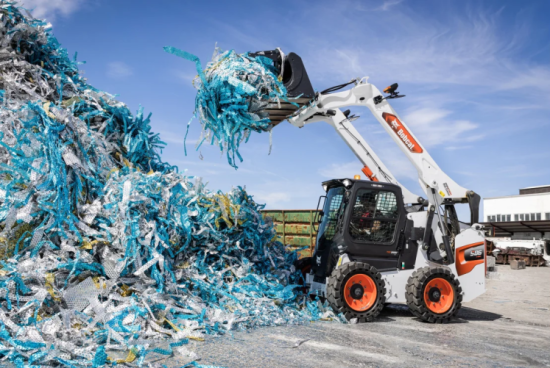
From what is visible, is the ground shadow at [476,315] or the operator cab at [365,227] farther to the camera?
the ground shadow at [476,315]

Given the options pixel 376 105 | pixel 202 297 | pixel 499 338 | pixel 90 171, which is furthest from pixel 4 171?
pixel 499 338

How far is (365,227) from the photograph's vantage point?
7.32 m

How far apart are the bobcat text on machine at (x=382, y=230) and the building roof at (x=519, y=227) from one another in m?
18.2

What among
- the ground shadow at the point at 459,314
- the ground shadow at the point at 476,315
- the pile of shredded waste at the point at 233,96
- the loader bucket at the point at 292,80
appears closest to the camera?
the pile of shredded waste at the point at 233,96

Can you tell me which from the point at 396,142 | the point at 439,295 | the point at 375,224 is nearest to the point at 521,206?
the point at 396,142

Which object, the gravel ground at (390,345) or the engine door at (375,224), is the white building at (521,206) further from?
the engine door at (375,224)

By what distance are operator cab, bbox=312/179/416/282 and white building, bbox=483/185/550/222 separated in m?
26.4

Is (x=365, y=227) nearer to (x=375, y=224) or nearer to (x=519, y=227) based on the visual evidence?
(x=375, y=224)

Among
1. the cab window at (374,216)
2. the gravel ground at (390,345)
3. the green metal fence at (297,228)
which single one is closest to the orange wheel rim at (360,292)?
the gravel ground at (390,345)

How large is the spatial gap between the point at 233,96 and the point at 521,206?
99.7 ft

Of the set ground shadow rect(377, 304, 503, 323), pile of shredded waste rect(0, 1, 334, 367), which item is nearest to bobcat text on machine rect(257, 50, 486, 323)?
ground shadow rect(377, 304, 503, 323)

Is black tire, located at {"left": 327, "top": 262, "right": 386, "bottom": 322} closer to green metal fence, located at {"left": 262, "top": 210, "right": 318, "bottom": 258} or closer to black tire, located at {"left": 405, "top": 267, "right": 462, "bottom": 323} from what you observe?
black tire, located at {"left": 405, "top": 267, "right": 462, "bottom": 323}

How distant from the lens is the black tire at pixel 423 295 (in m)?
7.08

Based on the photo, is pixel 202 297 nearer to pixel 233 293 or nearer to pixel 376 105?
pixel 233 293
